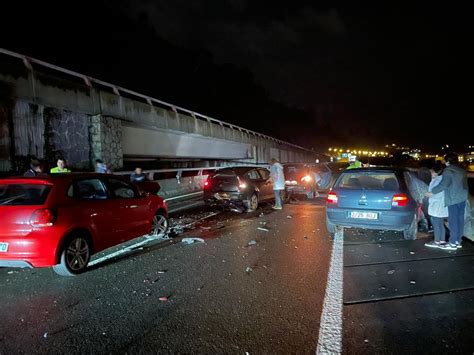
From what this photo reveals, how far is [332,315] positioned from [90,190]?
4295 mm

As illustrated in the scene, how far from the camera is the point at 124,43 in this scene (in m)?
33.5

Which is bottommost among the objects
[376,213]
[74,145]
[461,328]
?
[461,328]

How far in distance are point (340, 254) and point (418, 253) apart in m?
1.37

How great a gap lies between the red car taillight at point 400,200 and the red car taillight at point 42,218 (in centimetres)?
601

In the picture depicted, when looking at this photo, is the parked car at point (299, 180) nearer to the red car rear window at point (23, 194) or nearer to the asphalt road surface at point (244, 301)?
the asphalt road surface at point (244, 301)

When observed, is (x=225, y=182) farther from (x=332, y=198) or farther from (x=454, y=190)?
(x=454, y=190)

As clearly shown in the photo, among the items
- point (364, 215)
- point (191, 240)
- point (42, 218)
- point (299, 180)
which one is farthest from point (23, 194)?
point (299, 180)

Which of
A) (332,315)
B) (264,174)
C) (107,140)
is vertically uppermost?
(107,140)

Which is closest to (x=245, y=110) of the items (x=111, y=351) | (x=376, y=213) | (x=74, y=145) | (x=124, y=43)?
(x=124, y=43)

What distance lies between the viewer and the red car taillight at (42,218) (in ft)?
14.9

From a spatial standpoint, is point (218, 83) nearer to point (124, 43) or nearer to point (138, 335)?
point (124, 43)

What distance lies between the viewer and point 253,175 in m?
11.5

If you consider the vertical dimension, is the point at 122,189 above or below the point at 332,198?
above

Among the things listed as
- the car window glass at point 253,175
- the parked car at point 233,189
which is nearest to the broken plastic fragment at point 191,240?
the parked car at point 233,189
